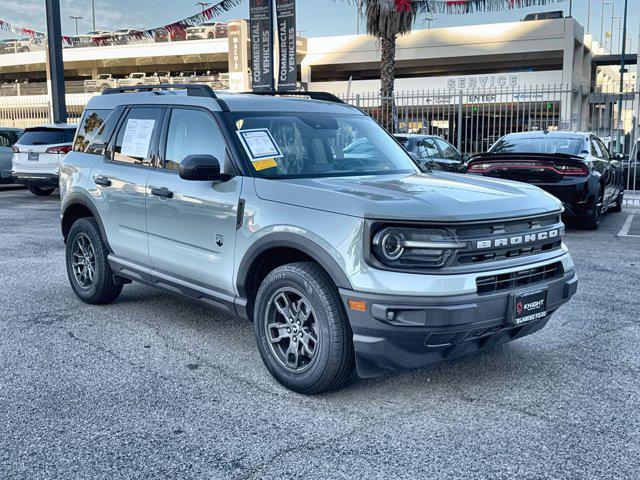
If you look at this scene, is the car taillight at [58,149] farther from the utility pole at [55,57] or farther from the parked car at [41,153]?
the utility pole at [55,57]

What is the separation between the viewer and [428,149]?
13422 mm

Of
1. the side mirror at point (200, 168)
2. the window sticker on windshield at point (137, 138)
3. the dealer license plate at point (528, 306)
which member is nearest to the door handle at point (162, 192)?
the window sticker on windshield at point (137, 138)

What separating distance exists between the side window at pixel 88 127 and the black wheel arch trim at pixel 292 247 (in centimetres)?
254

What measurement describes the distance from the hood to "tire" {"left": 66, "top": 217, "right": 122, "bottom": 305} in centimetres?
226

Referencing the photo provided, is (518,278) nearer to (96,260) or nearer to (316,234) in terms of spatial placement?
(316,234)

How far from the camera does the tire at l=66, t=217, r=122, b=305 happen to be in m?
5.97

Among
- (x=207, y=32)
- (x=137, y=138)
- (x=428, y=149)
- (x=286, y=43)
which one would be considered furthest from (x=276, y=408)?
(x=207, y=32)

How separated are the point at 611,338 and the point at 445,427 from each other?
223 cm

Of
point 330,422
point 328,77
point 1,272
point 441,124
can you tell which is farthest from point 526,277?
point 328,77

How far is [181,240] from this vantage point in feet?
16.1

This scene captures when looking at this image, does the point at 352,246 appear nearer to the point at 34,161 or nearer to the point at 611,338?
the point at 611,338

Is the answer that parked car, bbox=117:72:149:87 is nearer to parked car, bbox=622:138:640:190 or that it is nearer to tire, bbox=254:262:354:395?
parked car, bbox=622:138:640:190

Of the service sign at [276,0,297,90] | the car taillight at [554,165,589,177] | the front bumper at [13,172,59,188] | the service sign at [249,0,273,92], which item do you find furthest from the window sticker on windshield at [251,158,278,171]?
the front bumper at [13,172,59,188]

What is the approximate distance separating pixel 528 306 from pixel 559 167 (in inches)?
273
